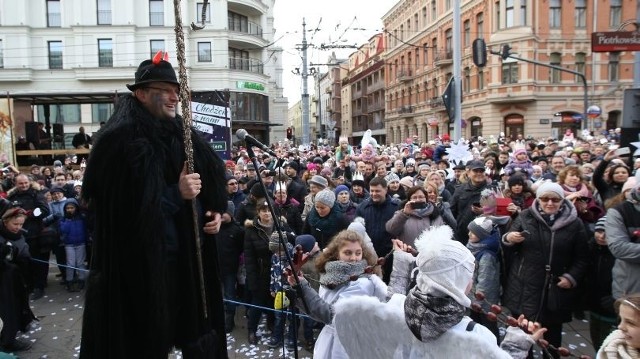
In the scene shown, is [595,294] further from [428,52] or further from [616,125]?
[428,52]

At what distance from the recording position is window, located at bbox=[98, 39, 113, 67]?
34.7 metres

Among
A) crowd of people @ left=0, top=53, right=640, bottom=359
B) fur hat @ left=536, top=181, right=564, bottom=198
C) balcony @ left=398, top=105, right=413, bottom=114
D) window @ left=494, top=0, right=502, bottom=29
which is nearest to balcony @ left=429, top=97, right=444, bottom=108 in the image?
balcony @ left=398, top=105, right=413, bottom=114

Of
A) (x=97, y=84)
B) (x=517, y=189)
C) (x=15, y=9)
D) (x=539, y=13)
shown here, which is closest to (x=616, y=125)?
(x=539, y=13)

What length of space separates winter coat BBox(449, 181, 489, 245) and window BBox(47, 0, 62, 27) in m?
37.0

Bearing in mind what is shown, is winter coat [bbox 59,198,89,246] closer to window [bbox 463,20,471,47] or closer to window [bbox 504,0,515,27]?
window [bbox 504,0,515,27]

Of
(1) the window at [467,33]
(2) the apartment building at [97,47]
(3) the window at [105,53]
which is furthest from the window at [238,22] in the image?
(1) the window at [467,33]

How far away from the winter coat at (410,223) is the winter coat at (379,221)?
0.38m

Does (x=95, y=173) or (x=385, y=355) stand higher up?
(x=95, y=173)

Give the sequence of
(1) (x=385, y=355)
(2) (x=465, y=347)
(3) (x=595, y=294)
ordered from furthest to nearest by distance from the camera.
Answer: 1. (3) (x=595, y=294)
2. (1) (x=385, y=355)
3. (2) (x=465, y=347)

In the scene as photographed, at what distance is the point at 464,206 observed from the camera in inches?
245

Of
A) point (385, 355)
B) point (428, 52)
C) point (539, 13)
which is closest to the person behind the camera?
point (385, 355)

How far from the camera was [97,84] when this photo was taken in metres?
35.5

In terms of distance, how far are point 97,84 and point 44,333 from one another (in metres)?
33.7

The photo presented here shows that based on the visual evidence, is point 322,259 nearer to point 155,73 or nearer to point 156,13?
point 155,73
